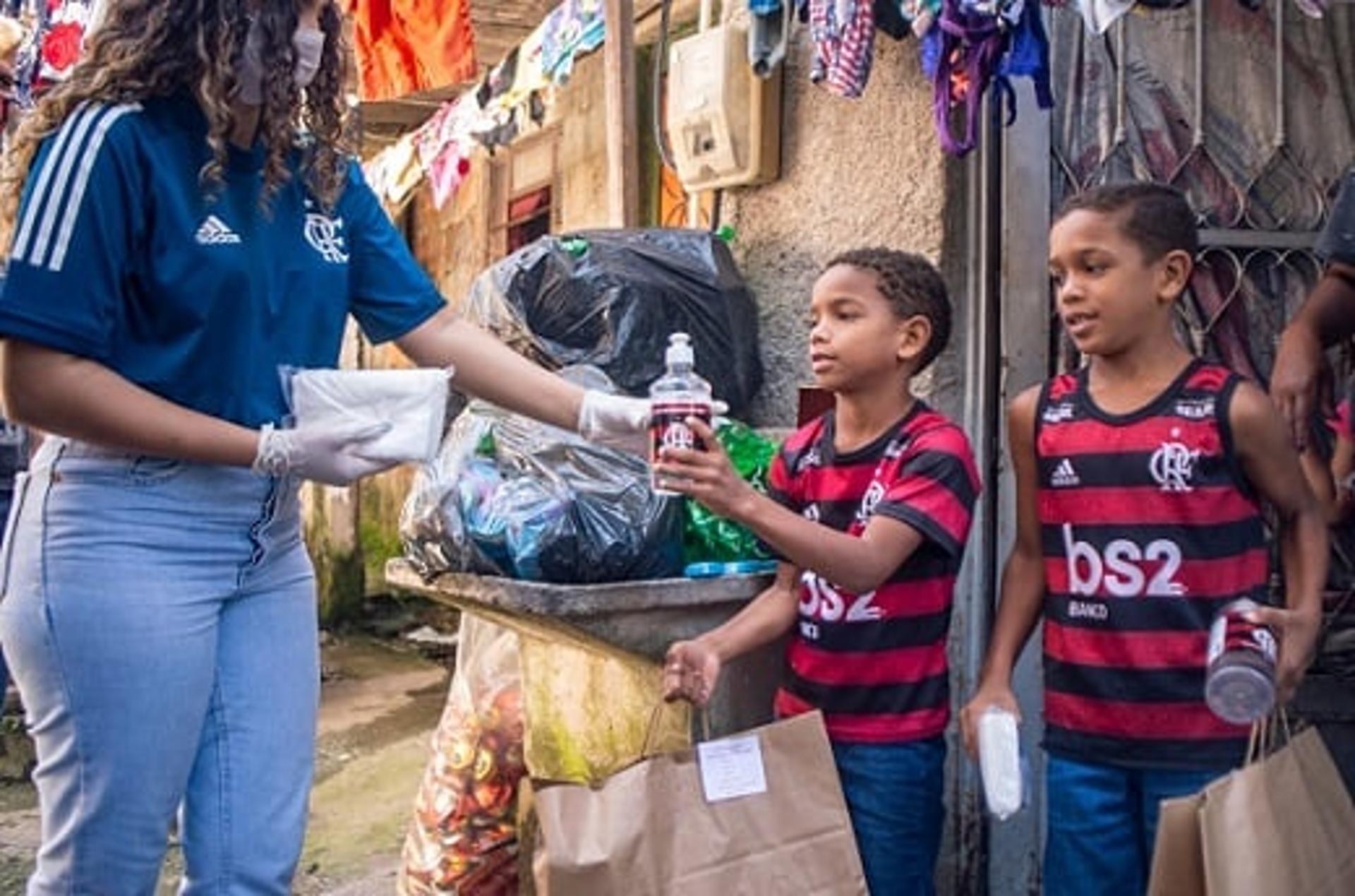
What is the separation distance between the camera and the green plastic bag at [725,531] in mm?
3131

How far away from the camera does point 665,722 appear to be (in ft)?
10.6

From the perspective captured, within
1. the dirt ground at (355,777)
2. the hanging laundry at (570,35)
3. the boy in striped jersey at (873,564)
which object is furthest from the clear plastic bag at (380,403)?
the dirt ground at (355,777)

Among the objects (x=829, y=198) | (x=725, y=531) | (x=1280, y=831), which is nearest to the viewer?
(x=1280, y=831)

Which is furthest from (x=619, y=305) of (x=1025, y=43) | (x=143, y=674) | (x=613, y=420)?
(x=143, y=674)

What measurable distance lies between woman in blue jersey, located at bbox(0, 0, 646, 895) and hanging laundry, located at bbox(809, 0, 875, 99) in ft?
4.59

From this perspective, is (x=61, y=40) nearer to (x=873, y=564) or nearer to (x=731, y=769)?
(x=873, y=564)

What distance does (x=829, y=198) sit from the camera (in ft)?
11.8

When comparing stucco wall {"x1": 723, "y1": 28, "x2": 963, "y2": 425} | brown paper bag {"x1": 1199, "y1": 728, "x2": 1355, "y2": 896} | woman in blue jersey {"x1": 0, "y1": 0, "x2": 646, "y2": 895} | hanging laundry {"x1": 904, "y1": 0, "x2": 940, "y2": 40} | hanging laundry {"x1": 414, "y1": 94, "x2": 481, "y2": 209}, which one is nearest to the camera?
brown paper bag {"x1": 1199, "y1": 728, "x2": 1355, "y2": 896}

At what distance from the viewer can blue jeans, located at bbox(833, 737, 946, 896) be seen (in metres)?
2.63

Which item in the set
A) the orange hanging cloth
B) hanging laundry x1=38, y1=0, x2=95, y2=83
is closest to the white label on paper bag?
hanging laundry x1=38, y1=0, x2=95, y2=83

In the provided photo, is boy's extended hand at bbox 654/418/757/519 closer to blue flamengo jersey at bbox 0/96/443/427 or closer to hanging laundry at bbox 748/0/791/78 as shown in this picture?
blue flamengo jersey at bbox 0/96/443/427

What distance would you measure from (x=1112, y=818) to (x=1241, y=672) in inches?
19.0

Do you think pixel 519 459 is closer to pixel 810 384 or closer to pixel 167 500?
pixel 810 384

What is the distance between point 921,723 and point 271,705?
1.21m
